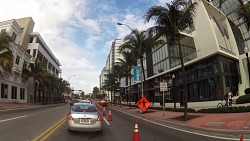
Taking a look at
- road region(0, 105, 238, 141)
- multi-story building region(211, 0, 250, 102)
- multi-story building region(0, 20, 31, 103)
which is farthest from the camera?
multi-story building region(0, 20, 31, 103)

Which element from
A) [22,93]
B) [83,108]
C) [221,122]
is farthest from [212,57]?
[22,93]

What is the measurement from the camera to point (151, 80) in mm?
59938

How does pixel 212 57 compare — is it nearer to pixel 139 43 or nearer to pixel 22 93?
pixel 139 43

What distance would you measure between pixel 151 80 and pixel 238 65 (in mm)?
25509

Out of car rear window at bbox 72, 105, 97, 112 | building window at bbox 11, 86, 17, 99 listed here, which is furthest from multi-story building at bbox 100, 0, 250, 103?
building window at bbox 11, 86, 17, 99

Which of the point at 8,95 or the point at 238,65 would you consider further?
the point at 8,95

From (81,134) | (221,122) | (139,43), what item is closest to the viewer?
(81,134)

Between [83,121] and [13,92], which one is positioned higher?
[13,92]

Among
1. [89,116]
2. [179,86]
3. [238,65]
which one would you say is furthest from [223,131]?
[179,86]

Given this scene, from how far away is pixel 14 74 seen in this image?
55.0m

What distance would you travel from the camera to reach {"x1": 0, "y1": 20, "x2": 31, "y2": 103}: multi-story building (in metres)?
49.3

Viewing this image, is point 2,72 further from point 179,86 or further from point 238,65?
point 238,65

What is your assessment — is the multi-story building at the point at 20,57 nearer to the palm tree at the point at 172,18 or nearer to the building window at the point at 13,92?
the building window at the point at 13,92

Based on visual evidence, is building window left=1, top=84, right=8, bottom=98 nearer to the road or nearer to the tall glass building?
the tall glass building
